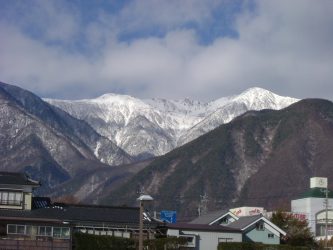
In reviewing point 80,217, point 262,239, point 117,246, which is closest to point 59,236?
point 117,246

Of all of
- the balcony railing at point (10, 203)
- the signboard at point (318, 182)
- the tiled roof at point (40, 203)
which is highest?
the signboard at point (318, 182)

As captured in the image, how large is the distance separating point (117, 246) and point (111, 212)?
9391mm

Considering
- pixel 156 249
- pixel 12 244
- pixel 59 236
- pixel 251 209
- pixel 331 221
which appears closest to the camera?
pixel 12 244

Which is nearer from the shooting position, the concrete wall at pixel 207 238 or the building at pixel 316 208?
the concrete wall at pixel 207 238

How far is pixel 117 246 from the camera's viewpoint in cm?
5166

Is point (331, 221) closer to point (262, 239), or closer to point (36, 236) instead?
point (262, 239)

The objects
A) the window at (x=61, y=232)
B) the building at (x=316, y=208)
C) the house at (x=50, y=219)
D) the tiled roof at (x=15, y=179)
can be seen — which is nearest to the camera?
the house at (x=50, y=219)

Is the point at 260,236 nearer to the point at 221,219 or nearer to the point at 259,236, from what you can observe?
the point at 259,236

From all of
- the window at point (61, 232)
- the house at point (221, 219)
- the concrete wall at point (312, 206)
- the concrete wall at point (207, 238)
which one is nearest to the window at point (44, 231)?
the window at point (61, 232)

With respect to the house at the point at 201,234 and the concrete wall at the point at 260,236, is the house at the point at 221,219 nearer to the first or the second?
the concrete wall at the point at 260,236

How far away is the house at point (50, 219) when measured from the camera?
160 feet

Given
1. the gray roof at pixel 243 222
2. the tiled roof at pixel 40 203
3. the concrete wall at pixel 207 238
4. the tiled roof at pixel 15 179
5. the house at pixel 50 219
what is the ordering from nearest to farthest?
1. the house at pixel 50 219
2. the tiled roof at pixel 15 179
3. the tiled roof at pixel 40 203
4. the concrete wall at pixel 207 238
5. the gray roof at pixel 243 222

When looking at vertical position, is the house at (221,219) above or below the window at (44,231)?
above

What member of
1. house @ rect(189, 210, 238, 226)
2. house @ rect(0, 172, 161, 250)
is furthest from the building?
house @ rect(0, 172, 161, 250)
